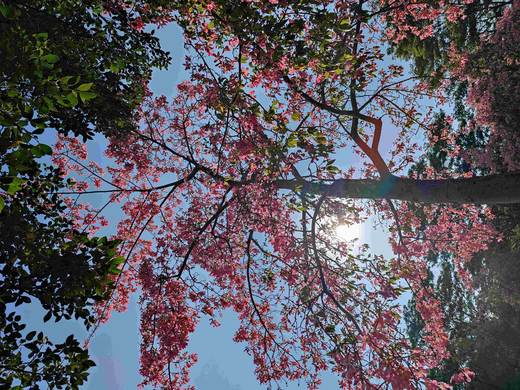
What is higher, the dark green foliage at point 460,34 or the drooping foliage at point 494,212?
the dark green foliage at point 460,34

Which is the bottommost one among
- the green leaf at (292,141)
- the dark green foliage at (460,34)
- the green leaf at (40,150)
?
the green leaf at (40,150)

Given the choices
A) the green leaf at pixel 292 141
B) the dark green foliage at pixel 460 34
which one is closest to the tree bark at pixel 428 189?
the green leaf at pixel 292 141

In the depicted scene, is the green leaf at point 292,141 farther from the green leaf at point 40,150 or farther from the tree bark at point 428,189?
the green leaf at point 40,150

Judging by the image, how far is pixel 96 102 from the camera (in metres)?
5.70

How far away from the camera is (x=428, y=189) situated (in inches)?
212

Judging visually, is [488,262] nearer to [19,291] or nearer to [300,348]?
[300,348]

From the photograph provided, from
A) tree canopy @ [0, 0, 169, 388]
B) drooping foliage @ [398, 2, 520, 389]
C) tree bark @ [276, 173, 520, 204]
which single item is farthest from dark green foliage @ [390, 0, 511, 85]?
tree canopy @ [0, 0, 169, 388]

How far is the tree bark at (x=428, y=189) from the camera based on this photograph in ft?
15.9

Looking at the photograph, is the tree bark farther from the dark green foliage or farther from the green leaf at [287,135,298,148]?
the dark green foliage

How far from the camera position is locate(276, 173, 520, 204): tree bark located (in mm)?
4848

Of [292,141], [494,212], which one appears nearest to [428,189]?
[292,141]

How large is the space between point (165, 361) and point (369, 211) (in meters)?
5.24

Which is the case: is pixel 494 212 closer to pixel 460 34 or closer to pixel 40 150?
pixel 460 34

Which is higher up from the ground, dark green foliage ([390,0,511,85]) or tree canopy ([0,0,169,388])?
dark green foliage ([390,0,511,85])
